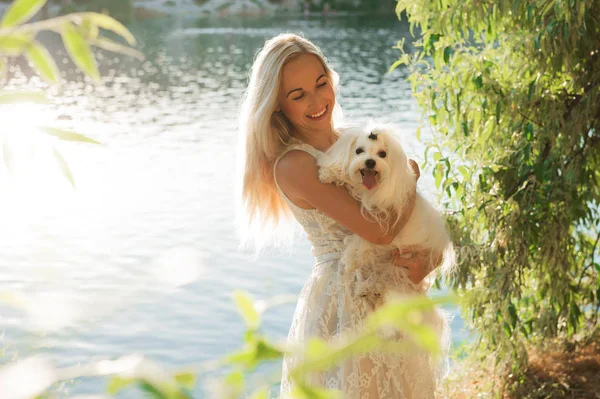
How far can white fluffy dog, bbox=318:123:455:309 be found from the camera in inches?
93.7

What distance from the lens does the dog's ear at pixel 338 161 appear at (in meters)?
2.38

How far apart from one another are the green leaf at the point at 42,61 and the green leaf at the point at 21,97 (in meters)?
0.01

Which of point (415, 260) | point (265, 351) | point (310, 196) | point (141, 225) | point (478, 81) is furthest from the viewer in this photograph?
point (141, 225)

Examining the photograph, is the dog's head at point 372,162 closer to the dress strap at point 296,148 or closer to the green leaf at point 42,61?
the dress strap at point 296,148

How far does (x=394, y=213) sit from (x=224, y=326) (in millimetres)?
4707

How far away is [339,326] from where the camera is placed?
262cm

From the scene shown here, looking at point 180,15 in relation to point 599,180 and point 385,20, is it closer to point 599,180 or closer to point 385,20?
point 385,20

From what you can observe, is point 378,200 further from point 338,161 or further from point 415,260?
point 415,260

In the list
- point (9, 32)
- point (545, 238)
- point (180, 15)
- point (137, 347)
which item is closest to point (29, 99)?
point (9, 32)

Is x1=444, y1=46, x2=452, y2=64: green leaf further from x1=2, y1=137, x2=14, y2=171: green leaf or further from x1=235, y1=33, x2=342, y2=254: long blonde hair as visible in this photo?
x1=2, y1=137, x2=14, y2=171: green leaf

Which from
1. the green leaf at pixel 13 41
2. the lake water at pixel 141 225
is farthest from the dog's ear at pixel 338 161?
the green leaf at pixel 13 41

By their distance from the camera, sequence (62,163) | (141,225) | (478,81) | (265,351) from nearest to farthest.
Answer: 1. (265,351)
2. (62,163)
3. (478,81)
4. (141,225)

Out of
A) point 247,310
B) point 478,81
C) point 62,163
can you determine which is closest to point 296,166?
point 478,81

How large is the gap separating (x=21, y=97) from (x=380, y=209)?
2.00m
